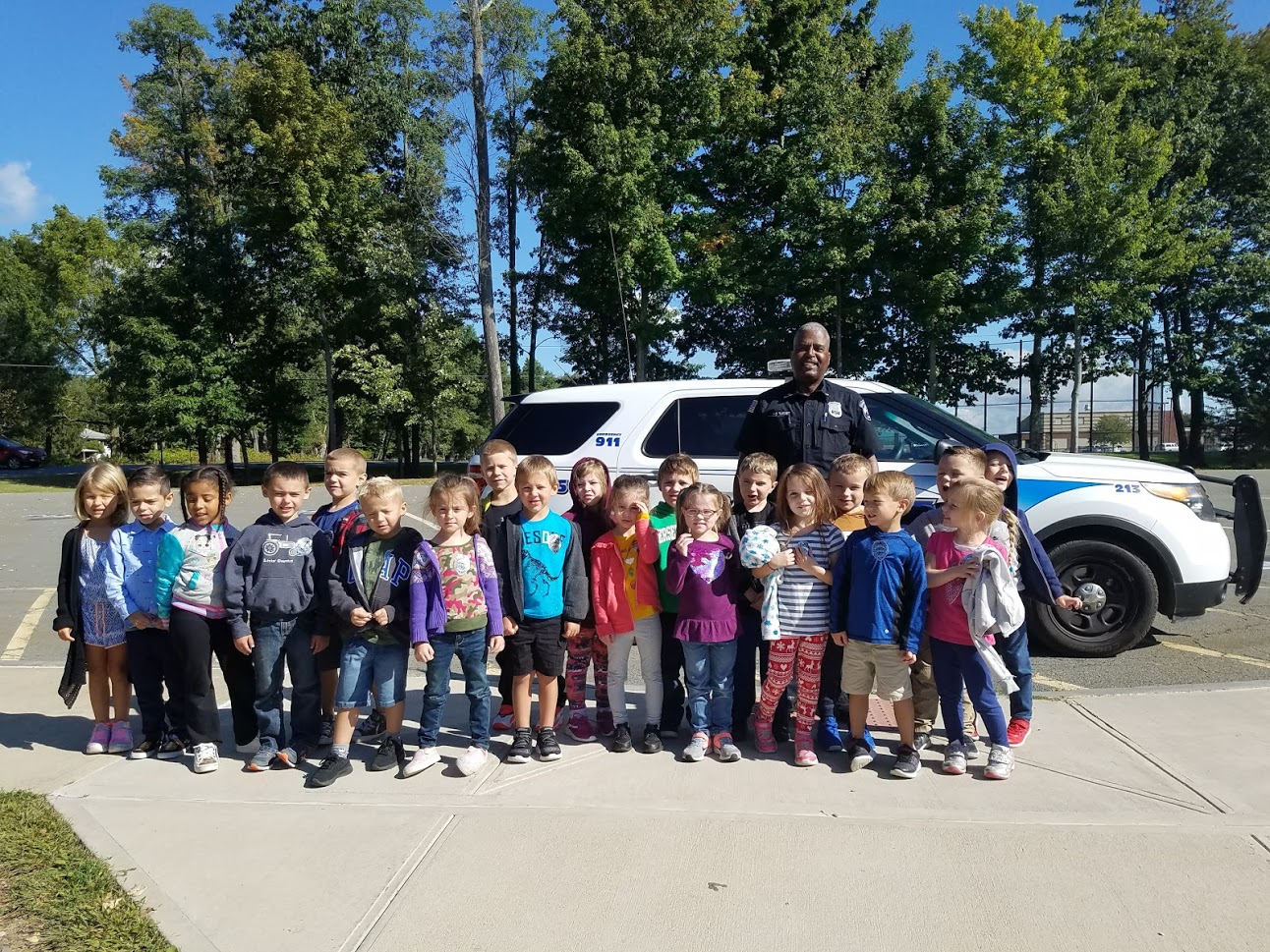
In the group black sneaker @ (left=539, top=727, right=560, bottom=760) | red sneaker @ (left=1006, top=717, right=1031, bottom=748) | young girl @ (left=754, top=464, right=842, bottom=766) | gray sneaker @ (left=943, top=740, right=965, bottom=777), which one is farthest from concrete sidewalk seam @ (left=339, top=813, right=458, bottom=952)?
red sneaker @ (left=1006, top=717, right=1031, bottom=748)

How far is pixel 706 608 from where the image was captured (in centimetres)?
399

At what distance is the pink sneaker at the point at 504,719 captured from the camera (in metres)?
4.64

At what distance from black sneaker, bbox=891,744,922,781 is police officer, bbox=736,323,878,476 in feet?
4.72

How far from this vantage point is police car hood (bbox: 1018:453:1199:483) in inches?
225

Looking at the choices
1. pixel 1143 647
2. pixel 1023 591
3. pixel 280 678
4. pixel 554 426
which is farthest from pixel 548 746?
pixel 1143 647

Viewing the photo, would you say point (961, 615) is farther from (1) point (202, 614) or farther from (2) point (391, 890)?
(1) point (202, 614)

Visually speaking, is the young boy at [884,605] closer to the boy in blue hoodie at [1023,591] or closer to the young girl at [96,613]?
the boy in blue hoodie at [1023,591]

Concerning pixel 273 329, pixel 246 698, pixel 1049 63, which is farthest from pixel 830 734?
pixel 273 329

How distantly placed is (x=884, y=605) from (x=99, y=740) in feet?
12.8

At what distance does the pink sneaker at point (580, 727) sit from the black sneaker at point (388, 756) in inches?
33.4

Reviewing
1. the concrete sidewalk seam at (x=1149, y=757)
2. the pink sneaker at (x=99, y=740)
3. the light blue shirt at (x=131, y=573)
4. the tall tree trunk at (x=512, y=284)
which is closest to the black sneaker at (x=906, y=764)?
the concrete sidewalk seam at (x=1149, y=757)

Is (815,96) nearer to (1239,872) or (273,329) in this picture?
(273,329)

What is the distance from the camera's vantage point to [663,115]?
25125mm

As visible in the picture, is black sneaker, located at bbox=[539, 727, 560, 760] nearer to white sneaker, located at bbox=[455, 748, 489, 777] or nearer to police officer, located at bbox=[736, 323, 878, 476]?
white sneaker, located at bbox=[455, 748, 489, 777]
